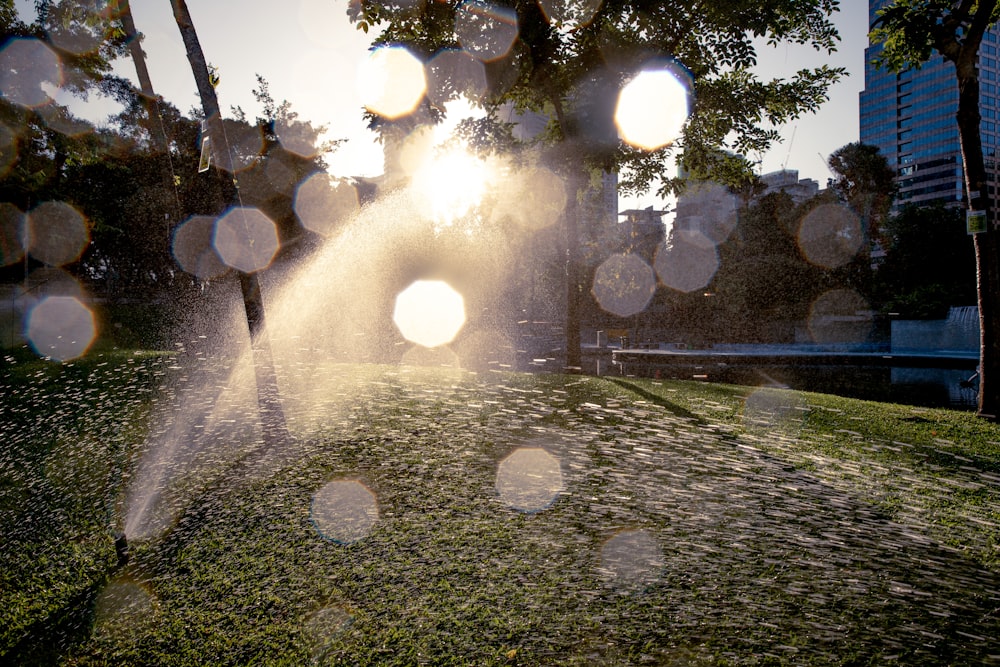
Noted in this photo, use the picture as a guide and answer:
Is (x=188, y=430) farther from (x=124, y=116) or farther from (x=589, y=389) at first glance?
(x=124, y=116)

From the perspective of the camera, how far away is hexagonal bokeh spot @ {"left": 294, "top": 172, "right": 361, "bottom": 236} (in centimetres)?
3809

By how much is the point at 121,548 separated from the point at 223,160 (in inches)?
221

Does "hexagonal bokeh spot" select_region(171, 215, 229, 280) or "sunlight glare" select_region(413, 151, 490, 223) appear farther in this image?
"hexagonal bokeh spot" select_region(171, 215, 229, 280)

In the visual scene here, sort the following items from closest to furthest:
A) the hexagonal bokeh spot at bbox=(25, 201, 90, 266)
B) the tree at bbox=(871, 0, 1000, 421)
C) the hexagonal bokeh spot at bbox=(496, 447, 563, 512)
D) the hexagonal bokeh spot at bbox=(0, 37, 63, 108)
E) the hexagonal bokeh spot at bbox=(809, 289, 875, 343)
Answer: the hexagonal bokeh spot at bbox=(496, 447, 563, 512) < the tree at bbox=(871, 0, 1000, 421) < the hexagonal bokeh spot at bbox=(0, 37, 63, 108) < the hexagonal bokeh spot at bbox=(25, 201, 90, 266) < the hexagonal bokeh spot at bbox=(809, 289, 875, 343)

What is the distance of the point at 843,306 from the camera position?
3816cm

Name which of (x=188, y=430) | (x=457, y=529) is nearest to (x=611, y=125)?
(x=188, y=430)

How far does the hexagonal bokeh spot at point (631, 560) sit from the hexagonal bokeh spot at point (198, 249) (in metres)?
37.8

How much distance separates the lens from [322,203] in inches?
1550

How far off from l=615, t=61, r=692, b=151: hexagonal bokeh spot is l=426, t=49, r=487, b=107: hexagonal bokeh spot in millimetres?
4032

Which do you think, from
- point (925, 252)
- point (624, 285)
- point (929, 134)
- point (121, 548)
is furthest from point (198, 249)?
point (929, 134)

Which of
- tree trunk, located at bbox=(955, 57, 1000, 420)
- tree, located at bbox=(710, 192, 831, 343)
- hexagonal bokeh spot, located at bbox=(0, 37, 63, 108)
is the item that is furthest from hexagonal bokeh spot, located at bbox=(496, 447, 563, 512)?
tree, located at bbox=(710, 192, 831, 343)

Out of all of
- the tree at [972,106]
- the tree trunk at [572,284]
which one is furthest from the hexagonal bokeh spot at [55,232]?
the tree at [972,106]

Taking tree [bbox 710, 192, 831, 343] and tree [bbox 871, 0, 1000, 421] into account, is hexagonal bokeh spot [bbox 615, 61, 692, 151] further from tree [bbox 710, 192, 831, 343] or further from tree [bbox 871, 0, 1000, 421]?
tree [bbox 710, 192, 831, 343]

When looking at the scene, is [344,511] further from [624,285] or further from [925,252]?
[925,252]
